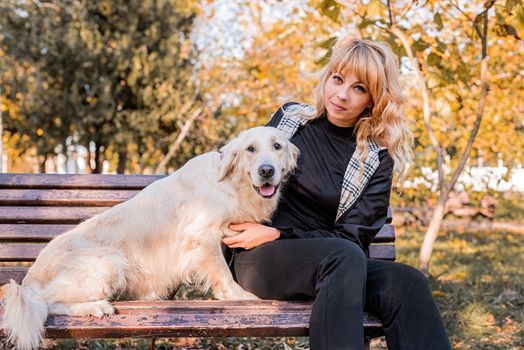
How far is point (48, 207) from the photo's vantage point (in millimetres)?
3475

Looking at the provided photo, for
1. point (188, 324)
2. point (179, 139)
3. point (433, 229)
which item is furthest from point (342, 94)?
point (179, 139)

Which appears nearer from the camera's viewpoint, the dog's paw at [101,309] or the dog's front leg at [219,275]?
the dog's paw at [101,309]

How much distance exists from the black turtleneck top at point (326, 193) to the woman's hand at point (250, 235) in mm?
70

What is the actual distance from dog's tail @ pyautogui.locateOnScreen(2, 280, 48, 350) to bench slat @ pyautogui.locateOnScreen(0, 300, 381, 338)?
0.05 metres

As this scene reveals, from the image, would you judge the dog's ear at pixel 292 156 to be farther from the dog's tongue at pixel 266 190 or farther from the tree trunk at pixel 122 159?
the tree trunk at pixel 122 159

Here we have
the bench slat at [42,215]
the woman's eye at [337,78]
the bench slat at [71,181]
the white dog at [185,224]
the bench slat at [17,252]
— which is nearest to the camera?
the white dog at [185,224]

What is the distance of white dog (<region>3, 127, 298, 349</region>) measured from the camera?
2744 millimetres

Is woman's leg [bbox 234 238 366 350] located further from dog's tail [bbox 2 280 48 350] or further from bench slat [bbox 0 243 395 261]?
dog's tail [bbox 2 280 48 350]

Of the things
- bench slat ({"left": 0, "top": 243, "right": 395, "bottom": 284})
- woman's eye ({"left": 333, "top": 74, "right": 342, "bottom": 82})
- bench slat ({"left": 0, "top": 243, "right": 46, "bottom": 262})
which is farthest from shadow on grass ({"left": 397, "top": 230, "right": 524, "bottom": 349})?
bench slat ({"left": 0, "top": 243, "right": 46, "bottom": 262})

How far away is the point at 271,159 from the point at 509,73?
3.35 m

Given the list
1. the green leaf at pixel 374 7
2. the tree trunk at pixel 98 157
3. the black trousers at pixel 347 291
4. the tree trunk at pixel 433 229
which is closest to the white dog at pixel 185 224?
the black trousers at pixel 347 291

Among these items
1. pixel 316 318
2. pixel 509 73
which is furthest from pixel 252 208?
pixel 509 73

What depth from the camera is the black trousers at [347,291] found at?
2275 millimetres

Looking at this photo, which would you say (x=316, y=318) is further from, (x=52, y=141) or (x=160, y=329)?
(x=52, y=141)
